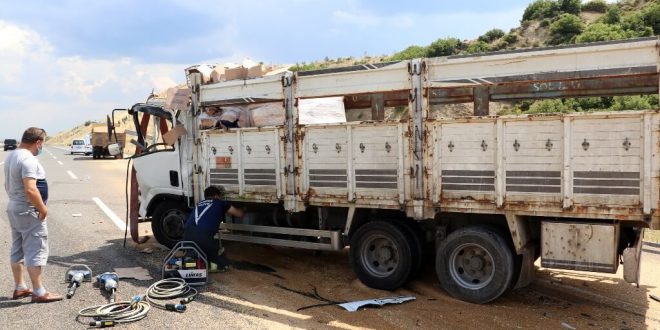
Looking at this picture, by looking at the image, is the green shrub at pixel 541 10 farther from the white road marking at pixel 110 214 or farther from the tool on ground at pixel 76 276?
the tool on ground at pixel 76 276

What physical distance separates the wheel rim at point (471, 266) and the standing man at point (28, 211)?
172 inches

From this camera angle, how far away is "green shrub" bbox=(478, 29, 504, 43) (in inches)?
2007

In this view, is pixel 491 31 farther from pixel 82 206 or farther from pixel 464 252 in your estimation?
pixel 464 252

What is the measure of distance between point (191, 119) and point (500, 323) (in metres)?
5.10

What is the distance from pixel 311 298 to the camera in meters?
6.12

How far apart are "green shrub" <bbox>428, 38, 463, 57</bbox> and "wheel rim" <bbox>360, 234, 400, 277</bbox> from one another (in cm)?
4219

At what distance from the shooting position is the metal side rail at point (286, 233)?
6762 mm

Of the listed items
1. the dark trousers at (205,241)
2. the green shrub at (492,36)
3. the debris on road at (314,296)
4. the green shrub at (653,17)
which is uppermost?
the green shrub at (492,36)

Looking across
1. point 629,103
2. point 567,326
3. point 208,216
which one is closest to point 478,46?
point 629,103

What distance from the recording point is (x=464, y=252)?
5.96 meters

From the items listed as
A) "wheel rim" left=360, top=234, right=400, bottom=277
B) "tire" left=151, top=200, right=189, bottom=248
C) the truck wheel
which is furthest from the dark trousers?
"wheel rim" left=360, top=234, right=400, bottom=277

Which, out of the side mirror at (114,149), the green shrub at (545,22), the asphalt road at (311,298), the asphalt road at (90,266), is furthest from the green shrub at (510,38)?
the side mirror at (114,149)

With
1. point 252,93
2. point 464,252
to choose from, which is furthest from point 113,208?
point 464,252

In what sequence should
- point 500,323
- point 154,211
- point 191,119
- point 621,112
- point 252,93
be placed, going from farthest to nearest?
1. point 154,211
2. point 191,119
3. point 252,93
4. point 500,323
5. point 621,112
